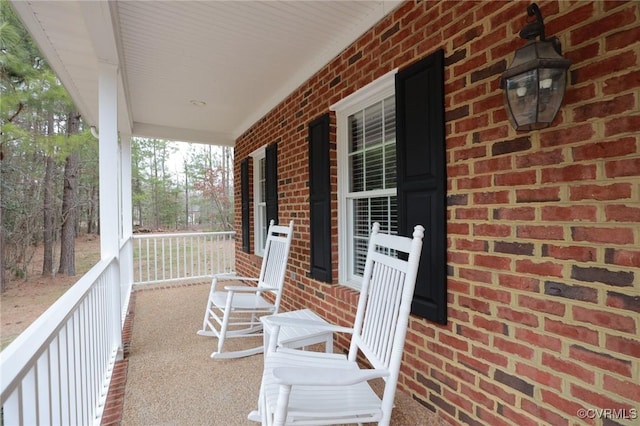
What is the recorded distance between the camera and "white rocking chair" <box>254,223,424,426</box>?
4.01ft

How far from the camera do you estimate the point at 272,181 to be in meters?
4.00

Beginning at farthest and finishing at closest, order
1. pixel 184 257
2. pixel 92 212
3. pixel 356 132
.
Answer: pixel 184 257 → pixel 92 212 → pixel 356 132

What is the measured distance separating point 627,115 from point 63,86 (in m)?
4.16

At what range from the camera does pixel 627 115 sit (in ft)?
3.62

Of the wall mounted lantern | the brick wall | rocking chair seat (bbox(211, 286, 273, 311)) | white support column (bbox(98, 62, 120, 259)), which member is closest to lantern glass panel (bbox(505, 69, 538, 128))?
the wall mounted lantern

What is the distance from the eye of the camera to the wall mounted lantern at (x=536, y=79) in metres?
1.19

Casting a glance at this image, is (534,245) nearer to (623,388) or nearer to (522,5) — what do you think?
(623,388)

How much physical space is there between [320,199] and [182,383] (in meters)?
1.82

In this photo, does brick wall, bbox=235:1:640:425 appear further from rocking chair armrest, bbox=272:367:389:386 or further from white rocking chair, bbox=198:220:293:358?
white rocking chair, bbox=198:220:293:358

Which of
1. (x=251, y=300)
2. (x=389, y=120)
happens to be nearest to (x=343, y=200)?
(x=389, y=120)

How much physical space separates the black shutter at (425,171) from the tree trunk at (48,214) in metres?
3.32

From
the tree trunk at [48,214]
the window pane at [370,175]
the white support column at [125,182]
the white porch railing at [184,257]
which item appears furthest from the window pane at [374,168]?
the white support column at [125,182]

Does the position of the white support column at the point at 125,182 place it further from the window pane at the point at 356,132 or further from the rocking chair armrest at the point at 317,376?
the rocking chair armrest at the point at 317,376

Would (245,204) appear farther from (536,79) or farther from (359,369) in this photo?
(536,79)
